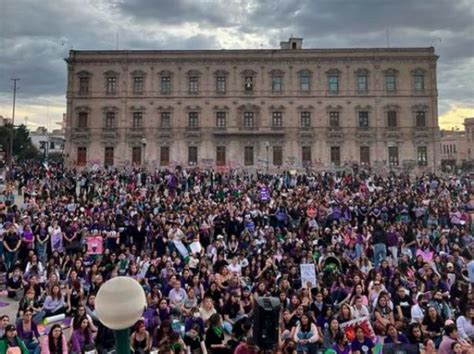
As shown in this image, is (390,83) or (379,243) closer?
(379,243)

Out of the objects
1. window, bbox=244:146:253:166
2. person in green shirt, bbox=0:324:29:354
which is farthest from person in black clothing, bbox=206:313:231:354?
window, bbox=244:146:253:166

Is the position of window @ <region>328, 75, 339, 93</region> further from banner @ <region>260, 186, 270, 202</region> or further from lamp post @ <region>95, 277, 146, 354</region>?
lamp post @ <region>95, 277, 146, 354</region>

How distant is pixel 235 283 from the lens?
39.0 ft

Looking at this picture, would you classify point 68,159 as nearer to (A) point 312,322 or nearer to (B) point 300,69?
(B) point 300,69

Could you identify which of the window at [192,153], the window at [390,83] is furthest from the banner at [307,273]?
the window at [390,83]

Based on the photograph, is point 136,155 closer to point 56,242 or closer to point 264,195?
point 264,195

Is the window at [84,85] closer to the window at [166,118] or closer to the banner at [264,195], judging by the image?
the window at [166,118]

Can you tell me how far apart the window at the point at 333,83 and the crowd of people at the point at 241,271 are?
2852 centimetres

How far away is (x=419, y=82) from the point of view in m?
51.2

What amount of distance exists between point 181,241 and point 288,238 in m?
3.86

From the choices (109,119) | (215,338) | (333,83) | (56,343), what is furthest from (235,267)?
(109,119)

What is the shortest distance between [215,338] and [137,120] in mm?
44834

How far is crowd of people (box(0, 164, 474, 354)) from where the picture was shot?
907cm

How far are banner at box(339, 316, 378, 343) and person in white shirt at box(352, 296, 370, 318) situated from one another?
23cm
